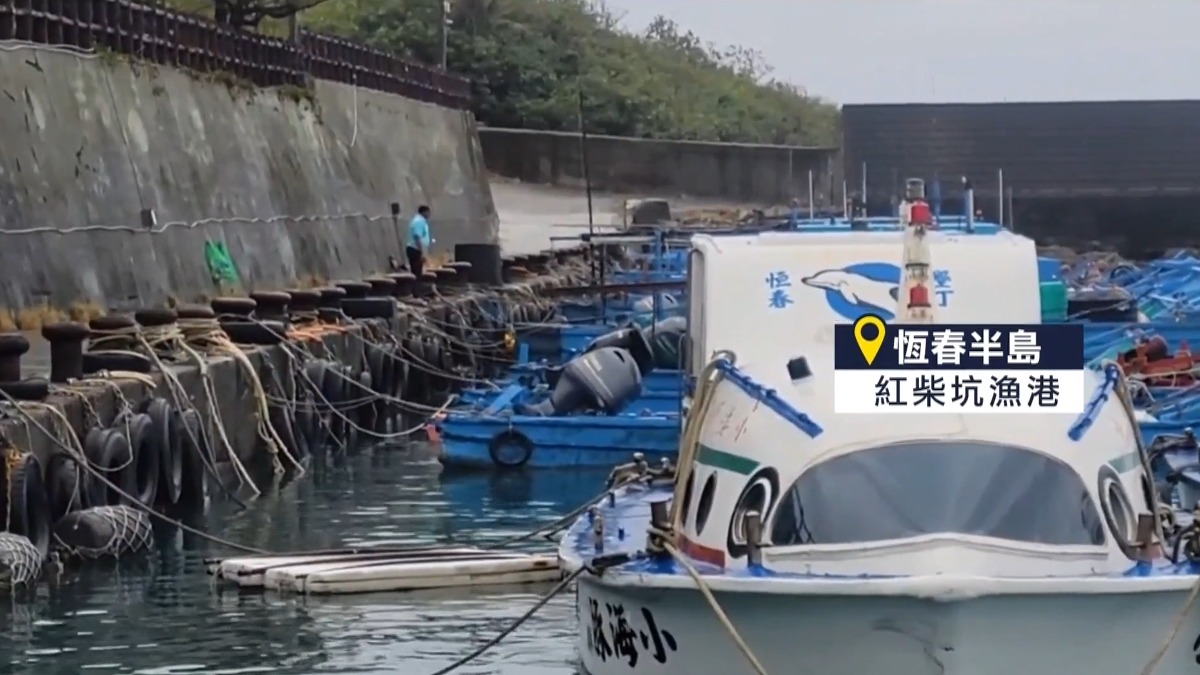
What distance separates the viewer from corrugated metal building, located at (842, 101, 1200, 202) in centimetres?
6694

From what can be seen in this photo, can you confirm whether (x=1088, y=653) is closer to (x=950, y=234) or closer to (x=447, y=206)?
(x=950, y=234)

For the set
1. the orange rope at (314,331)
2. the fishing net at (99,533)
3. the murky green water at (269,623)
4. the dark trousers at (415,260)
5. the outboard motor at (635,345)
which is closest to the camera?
the murky green water at (269,623)

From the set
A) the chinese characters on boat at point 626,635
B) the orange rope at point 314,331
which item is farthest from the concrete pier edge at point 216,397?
the chinese characters on boat at point 626,635

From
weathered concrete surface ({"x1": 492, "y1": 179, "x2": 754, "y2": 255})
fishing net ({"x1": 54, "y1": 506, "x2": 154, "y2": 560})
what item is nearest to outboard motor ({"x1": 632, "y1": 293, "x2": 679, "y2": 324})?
fishing net ({"x1": 54, "y1": 506, "x2": 154, "y2": 560})

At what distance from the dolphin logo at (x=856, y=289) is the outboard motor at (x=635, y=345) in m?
12.7

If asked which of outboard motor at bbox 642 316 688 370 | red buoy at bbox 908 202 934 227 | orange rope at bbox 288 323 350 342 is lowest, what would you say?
outboard motor at bbox 642 316 688 370

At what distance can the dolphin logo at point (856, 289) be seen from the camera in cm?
1267

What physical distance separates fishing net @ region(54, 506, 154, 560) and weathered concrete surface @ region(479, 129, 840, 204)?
158ft

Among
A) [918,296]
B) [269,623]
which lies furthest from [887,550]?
[269,623]

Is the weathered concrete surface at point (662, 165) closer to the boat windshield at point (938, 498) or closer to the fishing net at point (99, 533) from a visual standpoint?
the fishing net at point (99, 533)

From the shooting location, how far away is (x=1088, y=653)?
34.4 feet

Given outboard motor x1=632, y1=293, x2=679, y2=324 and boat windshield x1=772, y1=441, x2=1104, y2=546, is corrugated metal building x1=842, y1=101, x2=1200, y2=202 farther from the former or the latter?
boat windshield x1=772, y1=441, x2=1104, y2=546

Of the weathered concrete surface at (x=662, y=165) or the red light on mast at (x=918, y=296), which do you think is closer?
the red light on mast at (x=918, y=296)
